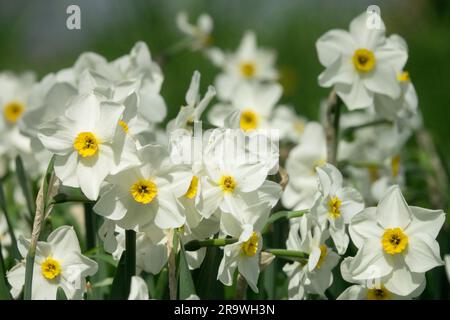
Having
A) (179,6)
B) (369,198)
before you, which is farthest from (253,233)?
(179,6)

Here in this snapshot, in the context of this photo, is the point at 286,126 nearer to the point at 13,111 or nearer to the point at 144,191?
the point at 13,111

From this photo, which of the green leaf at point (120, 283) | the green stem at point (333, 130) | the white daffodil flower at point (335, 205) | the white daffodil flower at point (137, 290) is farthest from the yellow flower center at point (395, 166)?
the white daffodil flower at point (137, 290)

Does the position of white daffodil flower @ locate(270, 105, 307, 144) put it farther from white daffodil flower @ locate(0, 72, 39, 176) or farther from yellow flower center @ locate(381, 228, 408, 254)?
yellow flower center @ locate(381, 228, 408, 254)

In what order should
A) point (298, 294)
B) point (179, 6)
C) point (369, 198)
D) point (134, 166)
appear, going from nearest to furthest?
point (134, 166)
point (298, 294)
point (369, 198)
point (179, 6)

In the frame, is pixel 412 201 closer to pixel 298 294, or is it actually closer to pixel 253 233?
pixel 298 294

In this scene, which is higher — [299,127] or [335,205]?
[299,127]

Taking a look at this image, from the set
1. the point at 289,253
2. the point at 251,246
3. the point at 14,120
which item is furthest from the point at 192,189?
the point at 14,120
